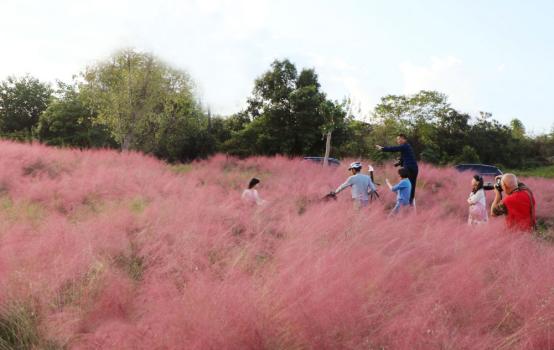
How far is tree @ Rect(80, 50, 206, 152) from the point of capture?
756 inches

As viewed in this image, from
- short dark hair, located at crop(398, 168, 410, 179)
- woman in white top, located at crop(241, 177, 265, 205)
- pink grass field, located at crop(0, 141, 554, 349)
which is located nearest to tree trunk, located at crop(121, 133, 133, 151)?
pink grass field, located at crop(0, 141, 554, 349)

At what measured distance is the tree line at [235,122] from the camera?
64.3ft

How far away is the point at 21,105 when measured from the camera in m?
33.8

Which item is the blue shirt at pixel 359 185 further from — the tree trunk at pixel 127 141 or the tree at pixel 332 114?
the tree trunk at pixel 127 141

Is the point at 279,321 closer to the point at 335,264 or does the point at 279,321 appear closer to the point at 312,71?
the point at 335,264

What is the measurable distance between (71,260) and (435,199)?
31.8 feet

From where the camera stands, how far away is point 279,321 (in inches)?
101

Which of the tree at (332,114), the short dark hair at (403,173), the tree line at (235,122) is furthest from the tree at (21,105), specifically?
the short dark hair at (403,173)

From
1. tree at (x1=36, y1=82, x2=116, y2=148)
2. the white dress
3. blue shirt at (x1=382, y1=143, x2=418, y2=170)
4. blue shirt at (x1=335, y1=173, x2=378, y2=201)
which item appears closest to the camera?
the white dress

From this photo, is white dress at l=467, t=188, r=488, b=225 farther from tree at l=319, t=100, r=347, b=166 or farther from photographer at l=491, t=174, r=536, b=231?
tree at l=319, t=100, r=347, b=166

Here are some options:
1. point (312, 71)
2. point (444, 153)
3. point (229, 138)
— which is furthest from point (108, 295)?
point (444, 153)

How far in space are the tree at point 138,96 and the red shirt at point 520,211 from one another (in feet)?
56.5

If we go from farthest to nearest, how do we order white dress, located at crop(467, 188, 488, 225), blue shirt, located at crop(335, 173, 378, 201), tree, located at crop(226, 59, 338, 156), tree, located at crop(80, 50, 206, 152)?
tree, located at crop(226, 59, 338, 156)
tree, located at crop(80, 50, 206, 152)
blue shirt, located at crop(335, 173, 378, 201)
white dress, located at crop(467, 188, 488, 225)

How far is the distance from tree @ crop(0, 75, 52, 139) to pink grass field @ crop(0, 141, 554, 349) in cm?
3200
